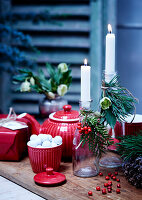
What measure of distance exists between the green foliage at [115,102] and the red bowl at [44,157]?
0.68ft

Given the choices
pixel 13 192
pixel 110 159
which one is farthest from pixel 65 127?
pixel 13 192

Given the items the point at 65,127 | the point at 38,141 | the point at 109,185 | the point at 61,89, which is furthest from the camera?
the point at 61,89

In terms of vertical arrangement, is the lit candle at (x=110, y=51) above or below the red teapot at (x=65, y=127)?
above

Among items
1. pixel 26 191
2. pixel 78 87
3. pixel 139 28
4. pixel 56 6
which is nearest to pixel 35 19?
pixel 56 6

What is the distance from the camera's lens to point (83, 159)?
113 centimetres

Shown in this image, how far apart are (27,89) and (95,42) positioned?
54.0 inches

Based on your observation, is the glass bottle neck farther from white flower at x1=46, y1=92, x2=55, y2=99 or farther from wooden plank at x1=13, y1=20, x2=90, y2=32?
Answer: wooden plank at x1=13, y1=20, x2=90, y2=32

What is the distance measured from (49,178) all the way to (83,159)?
155mm

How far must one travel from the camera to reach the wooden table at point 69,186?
952mm

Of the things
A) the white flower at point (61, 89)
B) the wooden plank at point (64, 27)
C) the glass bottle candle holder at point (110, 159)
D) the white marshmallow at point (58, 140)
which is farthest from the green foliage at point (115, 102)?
the wooden plank at point (64, 27)

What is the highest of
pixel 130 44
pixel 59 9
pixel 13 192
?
pixel 59 9

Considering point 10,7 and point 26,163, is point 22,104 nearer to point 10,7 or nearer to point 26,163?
point 10,7

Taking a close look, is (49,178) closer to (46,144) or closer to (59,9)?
(46,144)

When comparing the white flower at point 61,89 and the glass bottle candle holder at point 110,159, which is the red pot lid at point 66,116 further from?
the white flower at point 61,89
